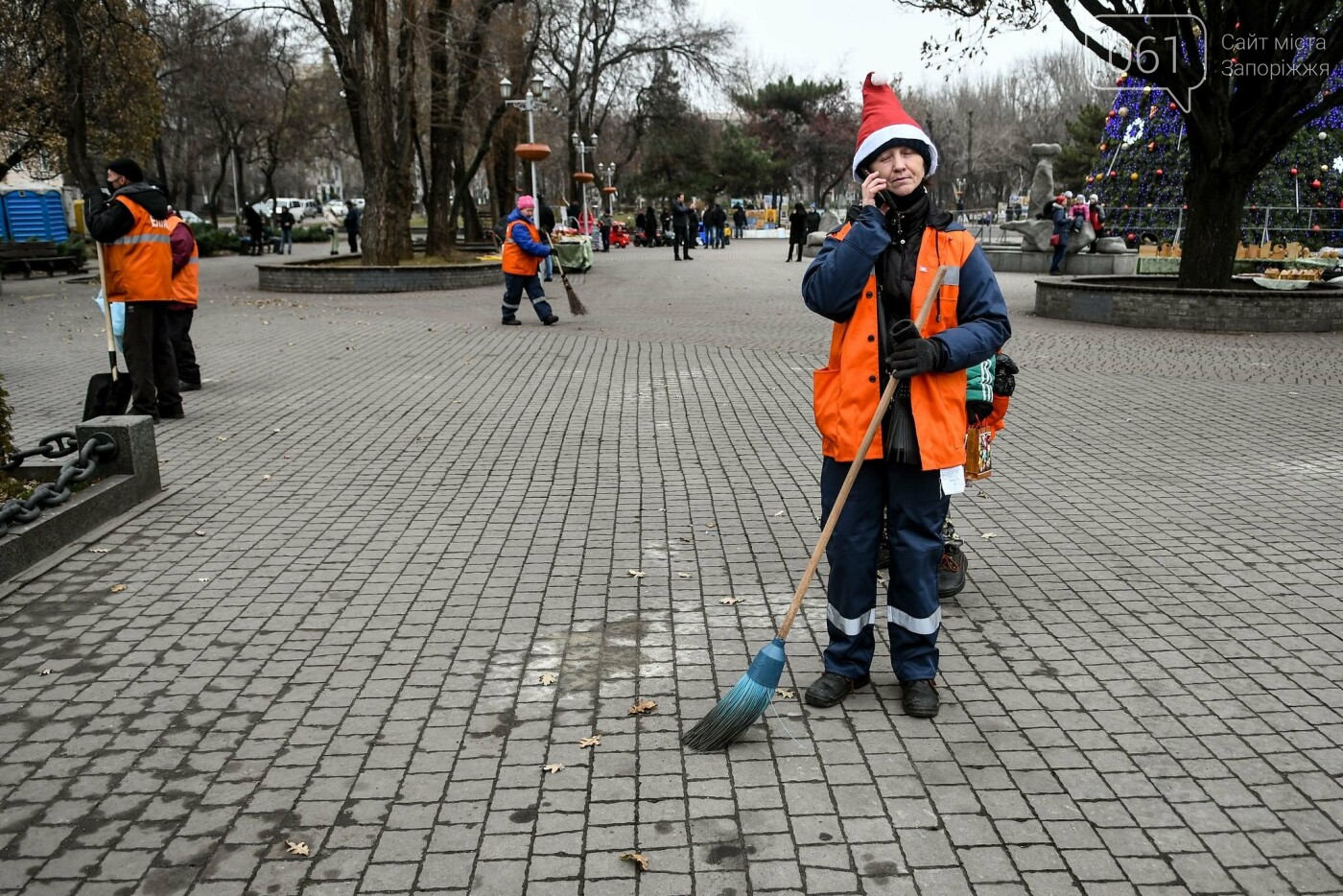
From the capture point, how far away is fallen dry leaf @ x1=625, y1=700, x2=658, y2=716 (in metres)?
3.99

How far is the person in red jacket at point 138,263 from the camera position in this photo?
27.8 feet

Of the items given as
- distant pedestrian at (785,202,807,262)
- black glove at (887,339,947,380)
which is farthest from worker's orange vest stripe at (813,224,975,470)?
distant pedestrian at (785,202,807,262)

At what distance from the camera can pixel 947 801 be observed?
3.38 m

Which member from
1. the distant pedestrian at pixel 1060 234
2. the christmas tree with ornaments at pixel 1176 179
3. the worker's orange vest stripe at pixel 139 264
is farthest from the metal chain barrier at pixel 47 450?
the christmas tree with ornaments at pixel 1176 179

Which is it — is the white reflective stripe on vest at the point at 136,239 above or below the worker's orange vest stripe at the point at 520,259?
above

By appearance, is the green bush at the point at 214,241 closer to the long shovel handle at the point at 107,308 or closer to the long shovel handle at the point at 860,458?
the long shovel handle at the point at 107,308

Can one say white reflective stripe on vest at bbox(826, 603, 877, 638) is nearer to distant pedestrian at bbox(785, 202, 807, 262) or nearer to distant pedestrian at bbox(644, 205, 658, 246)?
distant pedestrian at bbox(785, 202, 807, 262)

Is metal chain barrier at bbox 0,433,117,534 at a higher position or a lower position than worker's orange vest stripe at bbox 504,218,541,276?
lower

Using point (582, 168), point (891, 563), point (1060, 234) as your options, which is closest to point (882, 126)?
point (891, 563)

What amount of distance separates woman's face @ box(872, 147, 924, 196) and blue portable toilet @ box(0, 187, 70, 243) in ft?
114

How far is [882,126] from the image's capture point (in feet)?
12.5

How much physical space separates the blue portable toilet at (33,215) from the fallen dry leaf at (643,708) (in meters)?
34.6

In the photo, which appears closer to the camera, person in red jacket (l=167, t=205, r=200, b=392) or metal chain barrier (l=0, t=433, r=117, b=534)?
metal chain barrier (l=0, t=433, r=117, b=534)

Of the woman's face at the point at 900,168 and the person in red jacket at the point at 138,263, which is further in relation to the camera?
the person in red jacket at the point at 138,263
